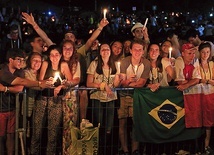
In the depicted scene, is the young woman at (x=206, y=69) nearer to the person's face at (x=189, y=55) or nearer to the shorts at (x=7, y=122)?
the person's face at (x=189, y=55)

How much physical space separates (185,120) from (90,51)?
2.92 metres

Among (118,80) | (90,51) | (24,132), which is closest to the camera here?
(24,132)

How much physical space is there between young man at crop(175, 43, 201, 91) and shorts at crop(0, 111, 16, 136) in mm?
3153

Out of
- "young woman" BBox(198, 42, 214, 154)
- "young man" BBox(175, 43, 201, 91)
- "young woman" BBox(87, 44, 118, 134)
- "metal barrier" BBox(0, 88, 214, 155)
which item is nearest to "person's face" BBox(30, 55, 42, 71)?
"metal barrier" BBox(0, 88, 214, 155)

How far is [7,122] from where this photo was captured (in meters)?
7.44

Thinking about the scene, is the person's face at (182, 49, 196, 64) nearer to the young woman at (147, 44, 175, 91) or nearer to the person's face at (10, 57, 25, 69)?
the young woman at (147, 44, 175, 91)

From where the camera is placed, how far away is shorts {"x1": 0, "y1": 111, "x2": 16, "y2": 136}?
290 inches

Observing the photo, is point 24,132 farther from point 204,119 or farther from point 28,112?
point 204,119

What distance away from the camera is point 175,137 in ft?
26.6

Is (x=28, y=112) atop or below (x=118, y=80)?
below

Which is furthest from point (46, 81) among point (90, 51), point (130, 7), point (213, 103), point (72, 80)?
point (130, 7)

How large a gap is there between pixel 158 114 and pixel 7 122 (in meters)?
2.76

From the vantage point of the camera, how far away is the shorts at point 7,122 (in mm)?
7363

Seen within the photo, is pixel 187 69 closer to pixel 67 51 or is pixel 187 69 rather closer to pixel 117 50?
pixel 117 50
